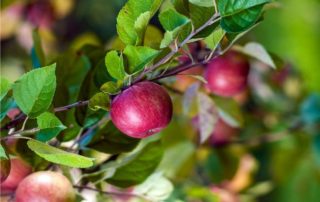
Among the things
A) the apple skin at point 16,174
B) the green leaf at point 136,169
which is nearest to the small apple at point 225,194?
the green leaf at point 136,169

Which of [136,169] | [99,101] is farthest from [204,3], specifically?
[136,169]

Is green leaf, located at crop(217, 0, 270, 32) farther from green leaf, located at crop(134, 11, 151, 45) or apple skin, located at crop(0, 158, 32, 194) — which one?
apple skin, located at crop(0, 158, 32, 194)

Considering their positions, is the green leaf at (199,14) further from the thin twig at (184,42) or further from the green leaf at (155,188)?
the green leaf at (155,188)

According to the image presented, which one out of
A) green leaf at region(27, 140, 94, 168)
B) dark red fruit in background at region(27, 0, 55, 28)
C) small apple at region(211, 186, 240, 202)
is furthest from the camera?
dark red fruit in background at region(27, 0, 55, 28)

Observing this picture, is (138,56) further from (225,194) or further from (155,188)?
(225,194)

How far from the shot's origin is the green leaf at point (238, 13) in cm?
48

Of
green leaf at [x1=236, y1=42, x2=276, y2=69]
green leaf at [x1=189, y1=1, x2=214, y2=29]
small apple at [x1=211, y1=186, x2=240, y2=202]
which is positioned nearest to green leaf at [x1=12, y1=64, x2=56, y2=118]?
green leaf at [x1=189, y1=1, x2=214, y2=29]

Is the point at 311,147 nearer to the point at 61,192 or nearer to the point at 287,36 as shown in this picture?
the point at 61,192

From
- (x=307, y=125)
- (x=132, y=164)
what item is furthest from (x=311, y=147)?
(x=132, y=164)

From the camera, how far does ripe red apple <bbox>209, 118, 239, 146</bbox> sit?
97cm

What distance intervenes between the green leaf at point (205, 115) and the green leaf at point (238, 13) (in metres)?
0.26

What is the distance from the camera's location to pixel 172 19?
1.58 feet

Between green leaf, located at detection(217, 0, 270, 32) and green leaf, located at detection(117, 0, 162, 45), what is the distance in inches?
2.2

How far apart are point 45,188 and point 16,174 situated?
0.23 ft
